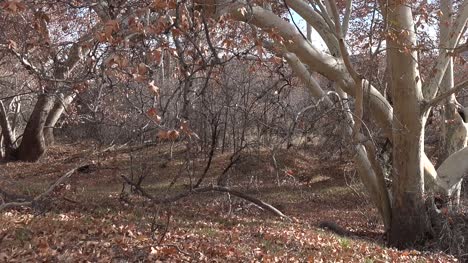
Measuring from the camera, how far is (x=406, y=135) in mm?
9078

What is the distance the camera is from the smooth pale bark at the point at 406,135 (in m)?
8.59

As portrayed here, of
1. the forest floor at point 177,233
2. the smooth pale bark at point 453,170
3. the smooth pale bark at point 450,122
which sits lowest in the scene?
the forest floor at point 177,233

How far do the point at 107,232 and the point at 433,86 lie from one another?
610cm

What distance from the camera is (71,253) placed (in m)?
5.40

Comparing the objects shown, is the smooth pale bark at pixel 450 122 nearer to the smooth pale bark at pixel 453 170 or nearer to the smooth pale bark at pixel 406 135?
the smooth pale bark at pixel 453 170

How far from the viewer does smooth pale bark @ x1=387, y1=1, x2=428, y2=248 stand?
28.2ft

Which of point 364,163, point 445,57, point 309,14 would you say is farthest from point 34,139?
point 445,57

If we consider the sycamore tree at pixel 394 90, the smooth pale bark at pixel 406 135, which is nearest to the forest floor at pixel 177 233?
the smooth pale bark at pixel 406 135

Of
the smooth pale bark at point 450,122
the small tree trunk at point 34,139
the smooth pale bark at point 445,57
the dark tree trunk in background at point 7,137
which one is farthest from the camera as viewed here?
the dark tree trunk in background at point 7,137

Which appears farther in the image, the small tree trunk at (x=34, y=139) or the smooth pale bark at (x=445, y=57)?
the small tree trunk at (x=34, y=139)

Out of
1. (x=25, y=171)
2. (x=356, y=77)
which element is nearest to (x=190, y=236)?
(x=356, y=77)

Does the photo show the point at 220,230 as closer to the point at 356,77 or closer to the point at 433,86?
the point at 356,77

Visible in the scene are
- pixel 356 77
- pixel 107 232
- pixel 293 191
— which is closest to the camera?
pixel 107 232

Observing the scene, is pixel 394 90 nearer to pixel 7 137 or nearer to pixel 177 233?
pixel 177 233
